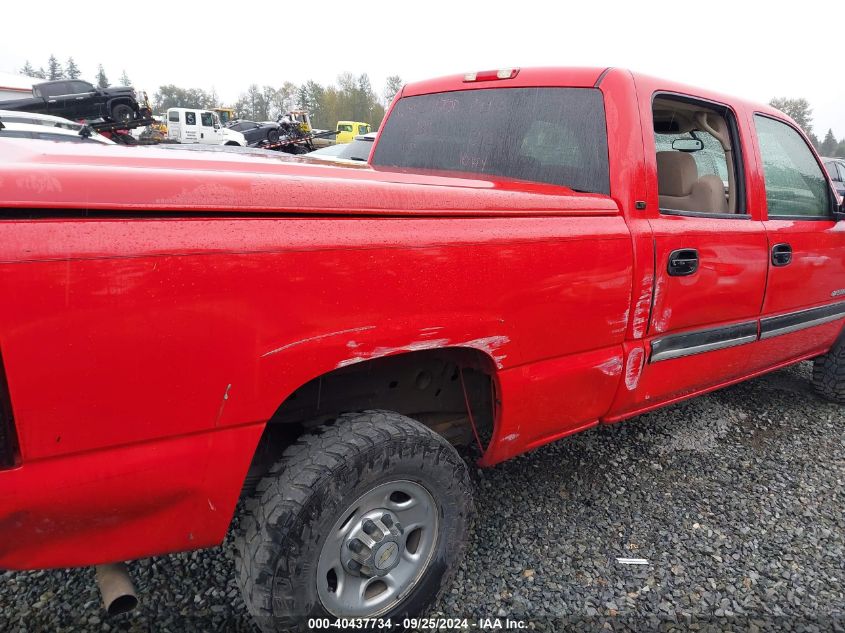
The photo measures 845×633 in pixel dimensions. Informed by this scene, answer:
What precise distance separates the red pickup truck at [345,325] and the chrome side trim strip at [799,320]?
0.33 feet

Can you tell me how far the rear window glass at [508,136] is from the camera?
2.39 metres

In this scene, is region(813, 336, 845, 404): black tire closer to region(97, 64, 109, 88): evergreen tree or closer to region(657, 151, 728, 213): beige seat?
region(657, 151, 728, 213): beige seat

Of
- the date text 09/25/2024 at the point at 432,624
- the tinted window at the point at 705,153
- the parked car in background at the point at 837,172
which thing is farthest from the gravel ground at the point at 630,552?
the parked car in background at the point at 837,172

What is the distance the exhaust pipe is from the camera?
1473 millimetres

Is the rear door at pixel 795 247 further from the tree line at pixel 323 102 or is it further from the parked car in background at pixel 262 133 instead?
the tree line at pixel 323 102

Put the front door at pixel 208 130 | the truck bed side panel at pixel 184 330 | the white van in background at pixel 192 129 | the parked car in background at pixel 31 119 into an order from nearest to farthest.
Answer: the truck bed side panel at pixel 184 330, the parked car in background at pixel 31 119, the white van in background at pixel 192 129, the front door at pixel 208 130

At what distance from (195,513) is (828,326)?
3.68 meters

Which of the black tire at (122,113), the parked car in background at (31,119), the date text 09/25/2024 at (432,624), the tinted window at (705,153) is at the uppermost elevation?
the black tire at (122,113)

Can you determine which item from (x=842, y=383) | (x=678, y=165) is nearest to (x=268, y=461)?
(x=678, y=165)

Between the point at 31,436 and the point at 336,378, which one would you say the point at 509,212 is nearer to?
the point at 336,378

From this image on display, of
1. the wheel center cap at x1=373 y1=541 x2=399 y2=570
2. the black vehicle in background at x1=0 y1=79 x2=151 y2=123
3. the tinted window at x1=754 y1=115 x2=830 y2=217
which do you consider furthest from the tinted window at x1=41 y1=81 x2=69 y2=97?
the wheel center cap at x1=373 y1=541 x2=399 y2=570

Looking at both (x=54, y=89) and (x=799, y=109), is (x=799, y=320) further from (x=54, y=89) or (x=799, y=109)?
(x=799, y=109)

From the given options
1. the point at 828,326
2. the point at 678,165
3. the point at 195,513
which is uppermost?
the point at 678,165

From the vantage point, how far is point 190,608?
198cm
